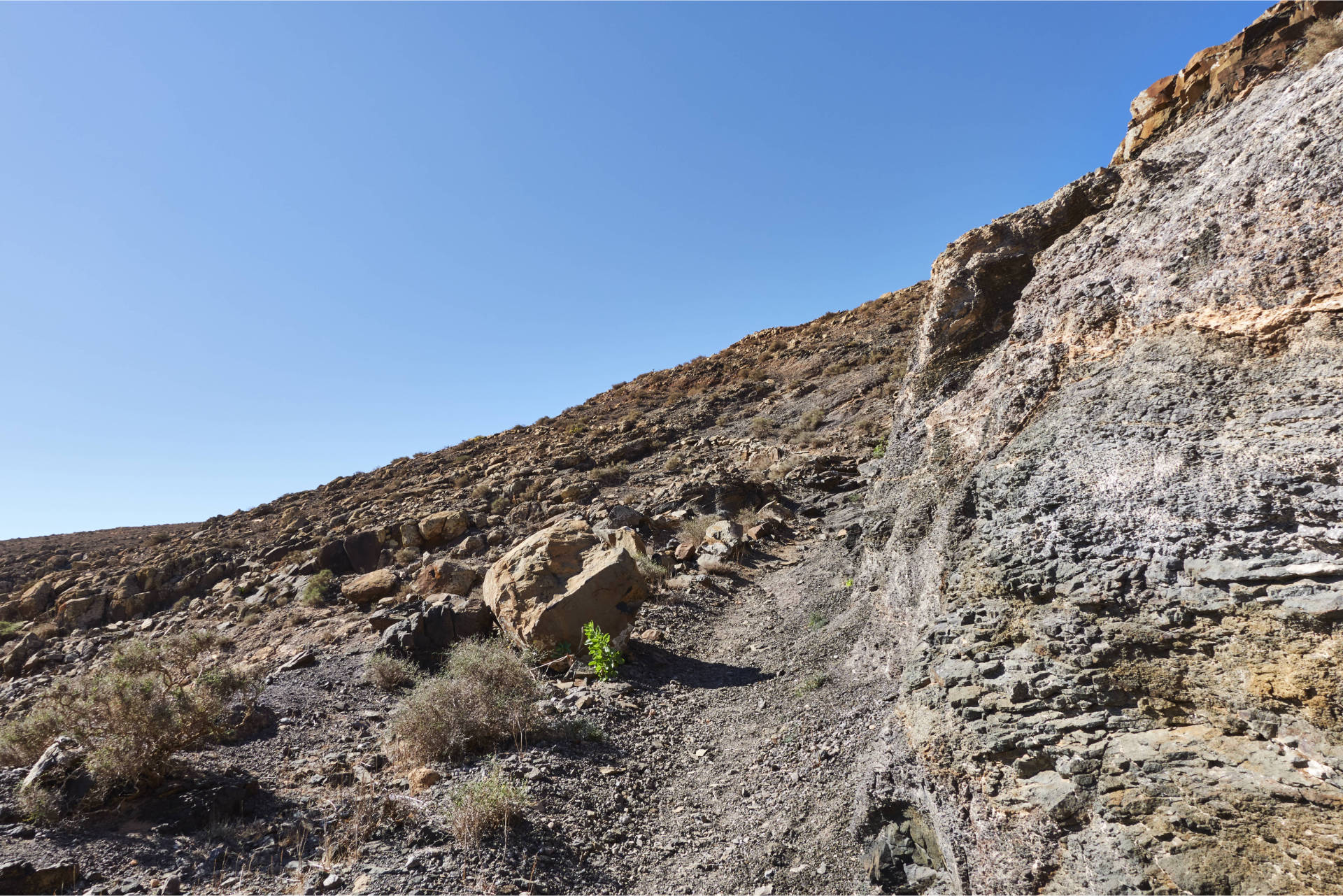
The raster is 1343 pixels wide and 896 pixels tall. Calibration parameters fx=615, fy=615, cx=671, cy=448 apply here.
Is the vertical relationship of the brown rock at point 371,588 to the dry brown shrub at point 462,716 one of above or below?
above

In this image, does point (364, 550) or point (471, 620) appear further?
point (364, 550)

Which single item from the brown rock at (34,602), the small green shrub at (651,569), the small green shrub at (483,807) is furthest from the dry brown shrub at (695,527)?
the brown rock at (34,602)

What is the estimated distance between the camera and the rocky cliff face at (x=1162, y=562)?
209 cm

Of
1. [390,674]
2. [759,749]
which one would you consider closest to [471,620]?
[390,674]

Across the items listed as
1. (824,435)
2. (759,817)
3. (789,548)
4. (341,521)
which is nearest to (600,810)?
(759,817)

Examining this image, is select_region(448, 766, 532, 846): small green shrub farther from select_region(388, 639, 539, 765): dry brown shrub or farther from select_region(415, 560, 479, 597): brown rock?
select_region(415, 560, 479, 597): brown rock

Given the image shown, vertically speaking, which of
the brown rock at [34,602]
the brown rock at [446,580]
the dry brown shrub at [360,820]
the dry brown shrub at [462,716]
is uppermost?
the brown rock at [34,602]

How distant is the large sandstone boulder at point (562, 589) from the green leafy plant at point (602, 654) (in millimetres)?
225

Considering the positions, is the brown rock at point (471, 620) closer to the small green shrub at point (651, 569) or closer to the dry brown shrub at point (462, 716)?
the dry brown shrub at point (462, 716)

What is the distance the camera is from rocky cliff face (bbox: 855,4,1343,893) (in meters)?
2.09

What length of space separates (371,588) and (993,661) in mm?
10317

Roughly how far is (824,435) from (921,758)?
42.1 feet

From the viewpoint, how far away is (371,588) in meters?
10.7

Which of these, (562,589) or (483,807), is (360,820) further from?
(562,589)
